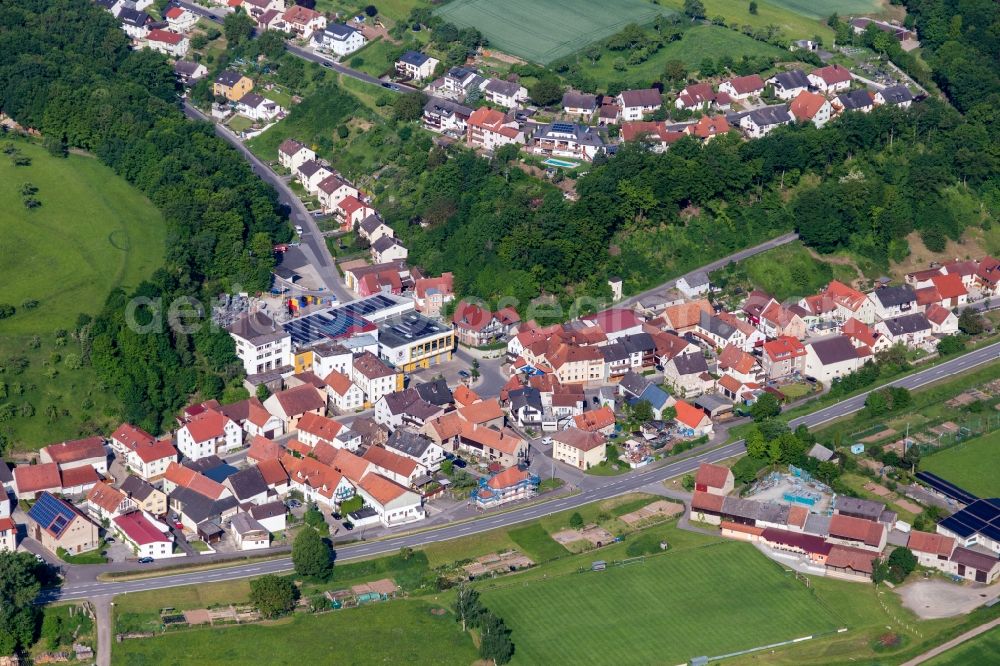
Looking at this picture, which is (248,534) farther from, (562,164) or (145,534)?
(562,164)

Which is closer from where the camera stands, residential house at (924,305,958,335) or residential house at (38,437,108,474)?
residential house at (38,437,108,474)

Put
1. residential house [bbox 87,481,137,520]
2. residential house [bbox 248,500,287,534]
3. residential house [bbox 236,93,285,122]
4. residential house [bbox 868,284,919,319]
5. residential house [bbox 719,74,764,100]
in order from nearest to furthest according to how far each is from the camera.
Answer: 1. residential house [bbox 248,500,287,534]
2. residential house [bbox 87,481,137,520]
3. residential house [bbox 868,284,919,319]
4. residential house [bbox 719,74,764,100]
5. residential house [bbox 236,93,285,122]

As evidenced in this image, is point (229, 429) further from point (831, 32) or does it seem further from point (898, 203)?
point (831, 32)

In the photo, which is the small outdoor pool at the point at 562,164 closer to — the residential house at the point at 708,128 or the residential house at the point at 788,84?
the residential house at the point at 708,128

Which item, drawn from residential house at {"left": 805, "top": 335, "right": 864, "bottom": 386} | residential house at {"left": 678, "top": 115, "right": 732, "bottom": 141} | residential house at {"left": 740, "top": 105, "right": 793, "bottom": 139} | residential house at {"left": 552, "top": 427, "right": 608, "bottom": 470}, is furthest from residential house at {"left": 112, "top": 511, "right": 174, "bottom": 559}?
residential house at {"left": 740, "top": 105, "right": 793, "bottom": 139}

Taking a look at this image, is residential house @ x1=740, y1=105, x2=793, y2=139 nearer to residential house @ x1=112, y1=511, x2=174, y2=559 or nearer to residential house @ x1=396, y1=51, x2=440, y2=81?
residential house @ x1=396, y1=51, x2=440, y2=81

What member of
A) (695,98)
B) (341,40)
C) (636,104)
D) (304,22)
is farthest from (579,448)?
(304,22)

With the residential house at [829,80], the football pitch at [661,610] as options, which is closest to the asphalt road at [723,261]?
the residential house at [829,80]
